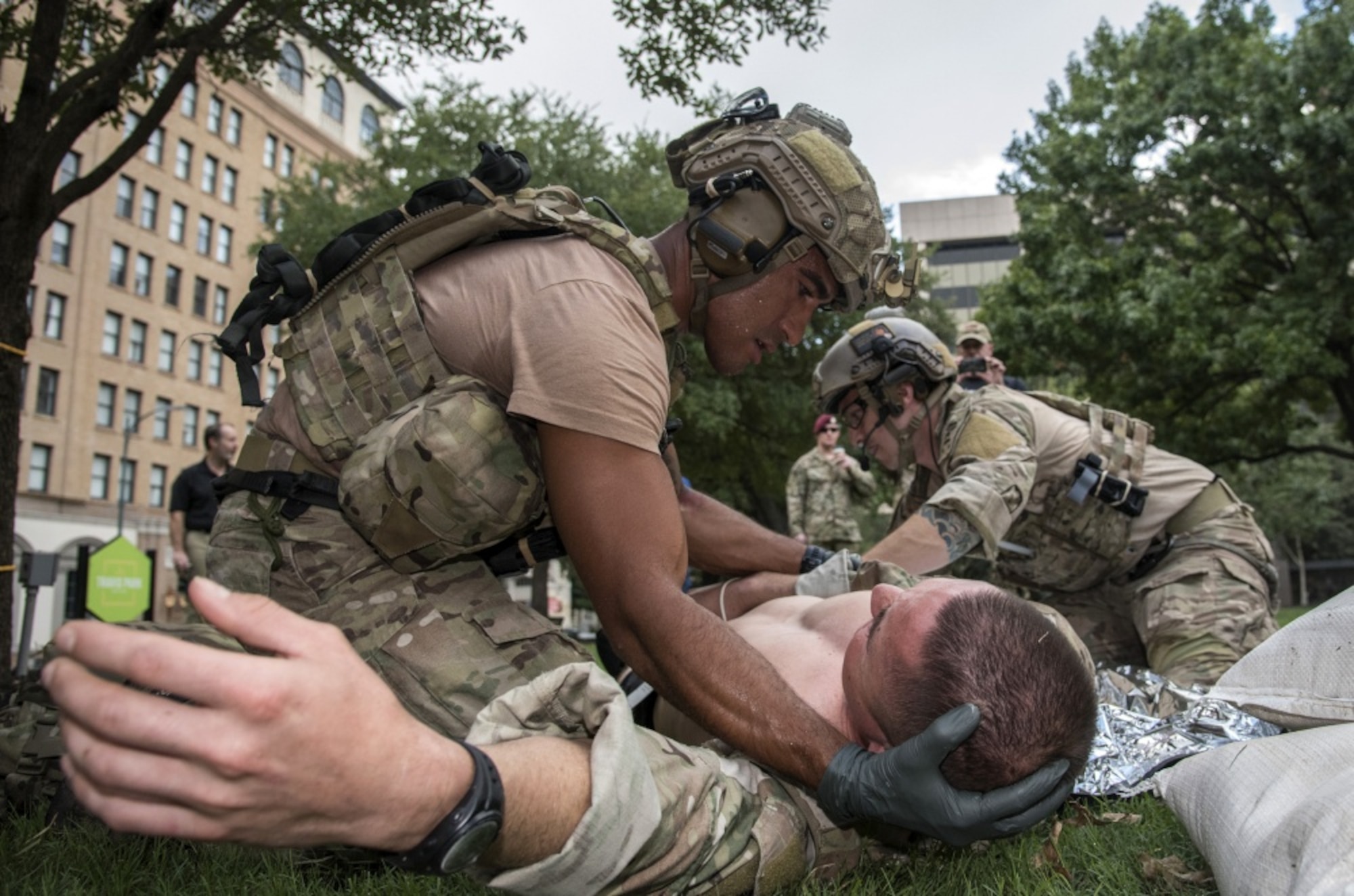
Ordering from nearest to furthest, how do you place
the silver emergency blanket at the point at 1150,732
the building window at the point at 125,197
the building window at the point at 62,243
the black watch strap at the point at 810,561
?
the silver emergency blanket at the point at 1150,732 < the black watch strap at the point at 810,561 < the building window at the point at 62,243 < the building window at the point at 125,197

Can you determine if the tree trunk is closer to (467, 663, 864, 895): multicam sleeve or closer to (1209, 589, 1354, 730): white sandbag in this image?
(467, 663, 864, 895): multicam sleeve

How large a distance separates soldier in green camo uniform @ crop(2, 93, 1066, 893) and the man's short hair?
0.20 ft

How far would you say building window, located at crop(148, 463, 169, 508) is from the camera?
40219mm

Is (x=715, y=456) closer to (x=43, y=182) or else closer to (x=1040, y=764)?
(x=43, y=182)

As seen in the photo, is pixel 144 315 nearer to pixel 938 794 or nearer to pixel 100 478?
pixel 100 478

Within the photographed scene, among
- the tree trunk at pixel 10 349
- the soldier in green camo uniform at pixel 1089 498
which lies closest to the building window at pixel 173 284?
the tree trunk at pixel 10 349

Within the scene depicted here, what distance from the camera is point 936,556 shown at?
4.20 metres

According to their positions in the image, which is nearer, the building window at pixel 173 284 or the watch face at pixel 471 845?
the watch face at pixel 471 845

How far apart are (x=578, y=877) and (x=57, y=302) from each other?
137ft

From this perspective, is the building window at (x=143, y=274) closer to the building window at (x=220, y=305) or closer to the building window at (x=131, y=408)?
the building window at (x=220, y=305)

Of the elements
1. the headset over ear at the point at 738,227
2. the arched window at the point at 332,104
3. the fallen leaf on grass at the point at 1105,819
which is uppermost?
the arched window at the point at 332,104

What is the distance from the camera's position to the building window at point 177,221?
41.5 meters

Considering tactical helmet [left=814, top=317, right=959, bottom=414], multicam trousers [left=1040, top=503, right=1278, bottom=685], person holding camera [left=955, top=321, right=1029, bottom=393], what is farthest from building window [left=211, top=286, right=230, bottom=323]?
multicam trousers [left=1040, top=503, right=1278, bottom=685]

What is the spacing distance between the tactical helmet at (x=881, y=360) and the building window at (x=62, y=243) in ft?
128
